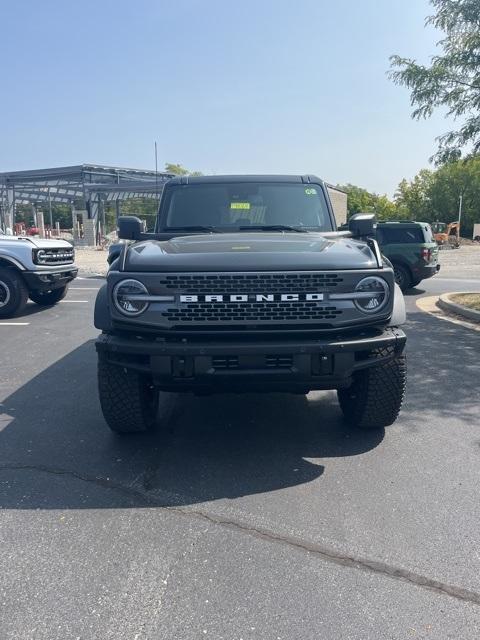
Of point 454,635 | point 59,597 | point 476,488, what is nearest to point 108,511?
point 59,597

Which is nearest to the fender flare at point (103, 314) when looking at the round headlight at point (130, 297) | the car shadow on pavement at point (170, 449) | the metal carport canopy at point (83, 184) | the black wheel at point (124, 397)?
the round headlight at point (130, 297)

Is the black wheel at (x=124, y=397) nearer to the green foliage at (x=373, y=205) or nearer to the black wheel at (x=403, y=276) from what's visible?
the black wheel at (x=403, y=276)

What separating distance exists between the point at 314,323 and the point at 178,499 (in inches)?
51.6

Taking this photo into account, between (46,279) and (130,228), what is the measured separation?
5611mm

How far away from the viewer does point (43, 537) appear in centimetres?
290

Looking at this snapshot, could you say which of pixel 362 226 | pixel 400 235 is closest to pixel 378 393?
pixel 362 226

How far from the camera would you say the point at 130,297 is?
3506 mm

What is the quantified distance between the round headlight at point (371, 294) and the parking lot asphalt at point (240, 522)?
1055mm

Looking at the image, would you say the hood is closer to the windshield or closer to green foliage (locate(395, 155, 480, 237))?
the windshield

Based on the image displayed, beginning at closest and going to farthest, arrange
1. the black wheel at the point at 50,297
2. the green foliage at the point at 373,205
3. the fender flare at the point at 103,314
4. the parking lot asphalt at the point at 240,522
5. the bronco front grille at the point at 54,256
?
1. the parking lot asphalt at the point at 240,522
2. the fender flare at the point at 103,314
3. the bronco front grille at the point at 54,256
4. the black wheel at the point at 50,297
5. the green foliage at the point at 373,205

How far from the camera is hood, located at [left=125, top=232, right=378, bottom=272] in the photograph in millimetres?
3484

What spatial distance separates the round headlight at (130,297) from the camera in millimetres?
3496

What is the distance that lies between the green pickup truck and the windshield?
909 cm

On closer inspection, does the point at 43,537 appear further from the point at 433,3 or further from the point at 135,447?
the point at 433,3
